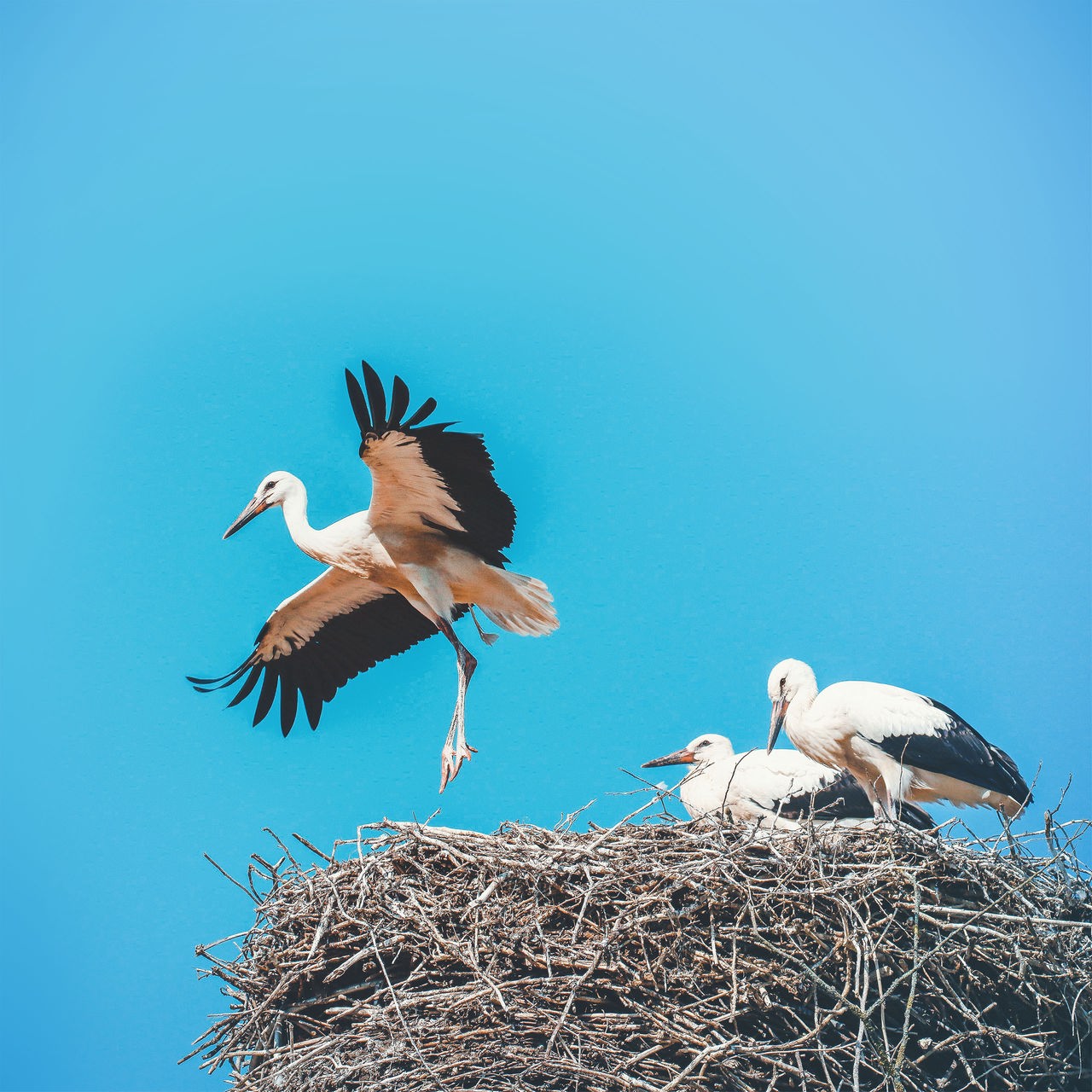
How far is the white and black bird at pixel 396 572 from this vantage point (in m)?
5.21

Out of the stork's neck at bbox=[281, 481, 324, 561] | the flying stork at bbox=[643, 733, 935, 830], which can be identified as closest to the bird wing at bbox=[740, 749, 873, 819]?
the flying stork at bbox=[643, 733, 935, 830]

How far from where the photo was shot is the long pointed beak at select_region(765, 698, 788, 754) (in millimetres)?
5586

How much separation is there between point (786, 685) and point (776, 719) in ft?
0.55

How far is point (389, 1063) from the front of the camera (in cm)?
376

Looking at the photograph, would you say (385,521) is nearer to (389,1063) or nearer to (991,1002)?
(389,1063)

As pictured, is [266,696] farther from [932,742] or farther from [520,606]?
[932,742]

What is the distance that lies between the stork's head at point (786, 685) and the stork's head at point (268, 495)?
2.48m

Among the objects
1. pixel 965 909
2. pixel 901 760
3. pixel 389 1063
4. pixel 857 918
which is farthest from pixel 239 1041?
pixel 901 760

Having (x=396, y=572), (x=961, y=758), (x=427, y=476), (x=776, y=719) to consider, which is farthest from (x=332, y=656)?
(x=961, y=758)

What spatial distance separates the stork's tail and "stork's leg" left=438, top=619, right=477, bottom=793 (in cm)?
23

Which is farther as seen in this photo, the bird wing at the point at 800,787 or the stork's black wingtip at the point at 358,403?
the bird wing at the point at 800,787

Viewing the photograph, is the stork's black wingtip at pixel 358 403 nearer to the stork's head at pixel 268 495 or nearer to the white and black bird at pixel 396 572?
the white and black bird at pixel 396 572

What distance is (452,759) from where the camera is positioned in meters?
5.87

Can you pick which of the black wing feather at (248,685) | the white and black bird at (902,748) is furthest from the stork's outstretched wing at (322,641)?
the white and black bird at (902,748)
